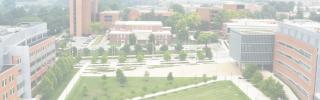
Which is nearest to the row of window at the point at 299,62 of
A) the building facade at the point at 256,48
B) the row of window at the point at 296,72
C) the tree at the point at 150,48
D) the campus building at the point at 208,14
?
the row of window at the point at 296,72

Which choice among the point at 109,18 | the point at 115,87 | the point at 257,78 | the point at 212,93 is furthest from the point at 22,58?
the point at 109,18

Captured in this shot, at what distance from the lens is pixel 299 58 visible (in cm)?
2584

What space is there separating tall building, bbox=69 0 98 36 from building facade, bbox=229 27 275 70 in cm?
2175

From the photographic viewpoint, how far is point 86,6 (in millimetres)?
49906

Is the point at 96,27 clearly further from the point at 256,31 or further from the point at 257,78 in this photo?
the point at 257,78

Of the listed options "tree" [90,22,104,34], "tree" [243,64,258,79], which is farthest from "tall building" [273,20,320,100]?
"tree" [90,22,104,34]

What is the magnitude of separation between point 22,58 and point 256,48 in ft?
50.0

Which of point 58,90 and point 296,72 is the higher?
point 296,72

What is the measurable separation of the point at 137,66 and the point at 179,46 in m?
7.33

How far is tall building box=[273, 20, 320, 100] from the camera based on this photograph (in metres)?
23.2

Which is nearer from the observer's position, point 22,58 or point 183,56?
point 22,58

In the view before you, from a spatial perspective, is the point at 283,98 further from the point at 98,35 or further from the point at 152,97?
the point at 98,35

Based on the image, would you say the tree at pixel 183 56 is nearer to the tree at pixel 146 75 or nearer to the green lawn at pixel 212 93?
the tree at pixel 146 75

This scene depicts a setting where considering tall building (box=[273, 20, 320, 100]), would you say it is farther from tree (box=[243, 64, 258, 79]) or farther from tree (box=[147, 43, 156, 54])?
tree (box=[147, 43, 156, 54])
